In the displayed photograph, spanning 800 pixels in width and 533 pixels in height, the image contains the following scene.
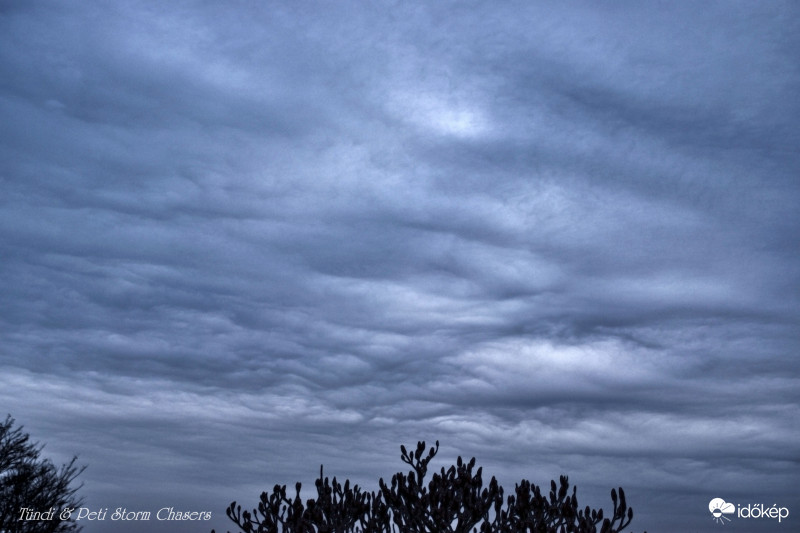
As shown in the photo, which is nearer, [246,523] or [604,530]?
[604,530]

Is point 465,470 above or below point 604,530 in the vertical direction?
above

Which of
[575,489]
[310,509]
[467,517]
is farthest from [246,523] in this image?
[575,489]

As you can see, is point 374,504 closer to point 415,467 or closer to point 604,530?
point 415,467

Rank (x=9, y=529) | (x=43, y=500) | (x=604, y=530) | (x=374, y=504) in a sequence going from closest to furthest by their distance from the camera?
(x=604, y=530) → (x=374, y=504) → (x=9, y=529) → (x=43, y=500)

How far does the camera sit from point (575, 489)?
18.1 m

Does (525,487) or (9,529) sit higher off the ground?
(525,487)

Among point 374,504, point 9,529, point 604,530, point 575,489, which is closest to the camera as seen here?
point 604,530

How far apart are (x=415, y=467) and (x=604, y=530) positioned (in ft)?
17.2

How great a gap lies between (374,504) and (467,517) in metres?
2.68

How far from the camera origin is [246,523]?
20359mm

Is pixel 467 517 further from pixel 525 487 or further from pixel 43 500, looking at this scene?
pixel 43 500

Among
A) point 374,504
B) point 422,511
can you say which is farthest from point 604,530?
point 374,504

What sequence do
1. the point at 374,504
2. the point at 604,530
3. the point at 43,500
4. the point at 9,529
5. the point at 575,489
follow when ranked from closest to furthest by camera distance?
the point at 604,530
the point at 575,489
the point at 374,504
the point at 9,529
the point at 43,500

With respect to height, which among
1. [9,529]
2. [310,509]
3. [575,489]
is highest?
[575,489]
